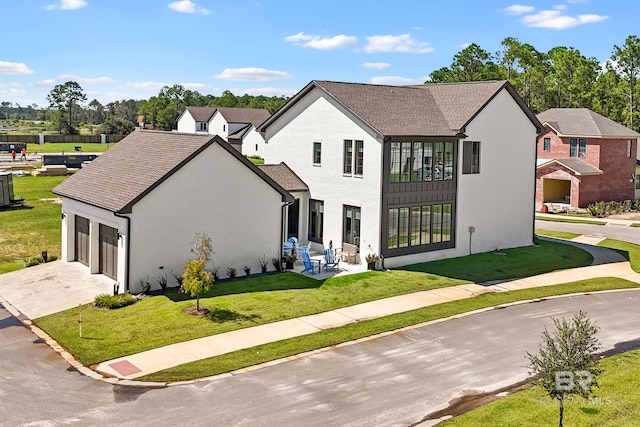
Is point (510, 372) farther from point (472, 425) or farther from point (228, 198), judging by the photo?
point (228, 198)

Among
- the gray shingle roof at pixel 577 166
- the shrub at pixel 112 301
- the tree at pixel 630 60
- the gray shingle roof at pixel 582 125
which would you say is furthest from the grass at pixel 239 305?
the tree at pixel 630 60

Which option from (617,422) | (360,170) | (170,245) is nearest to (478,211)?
(360,170)

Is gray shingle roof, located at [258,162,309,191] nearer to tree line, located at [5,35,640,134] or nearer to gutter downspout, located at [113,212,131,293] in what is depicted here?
gutter downspout, located at [113,212,131,293]

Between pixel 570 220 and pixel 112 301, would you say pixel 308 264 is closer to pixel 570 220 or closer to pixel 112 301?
pixel 112 301

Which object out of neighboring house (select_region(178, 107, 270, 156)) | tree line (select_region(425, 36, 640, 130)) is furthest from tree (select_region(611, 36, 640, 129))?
neighboring house (select_region(178, 107, 270, 156))

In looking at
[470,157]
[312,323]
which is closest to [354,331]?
[312,323]
